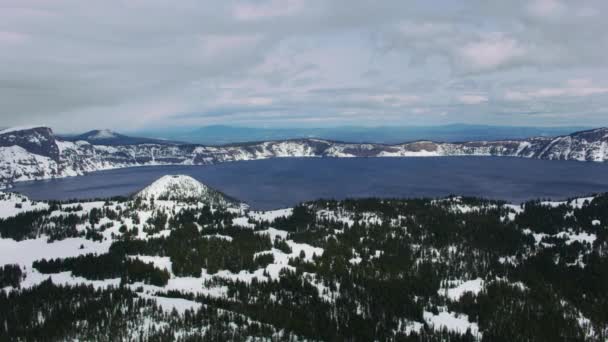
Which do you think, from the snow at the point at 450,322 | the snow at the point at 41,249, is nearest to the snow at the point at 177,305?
the snow at the point at 450,322

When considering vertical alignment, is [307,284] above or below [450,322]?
above

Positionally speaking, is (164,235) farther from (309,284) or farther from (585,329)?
(585,329)

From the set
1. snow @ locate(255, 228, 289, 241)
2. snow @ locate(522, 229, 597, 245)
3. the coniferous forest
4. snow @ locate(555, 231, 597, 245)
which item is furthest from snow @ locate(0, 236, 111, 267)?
snow @ locate(555, 231, 597, 245)

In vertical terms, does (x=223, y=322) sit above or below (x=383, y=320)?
above

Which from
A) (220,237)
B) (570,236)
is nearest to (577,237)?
(570,236)

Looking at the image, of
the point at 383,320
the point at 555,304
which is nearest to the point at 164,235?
the point at 383,320

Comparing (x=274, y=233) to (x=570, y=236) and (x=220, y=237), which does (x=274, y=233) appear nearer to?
(x=220, y=237)
